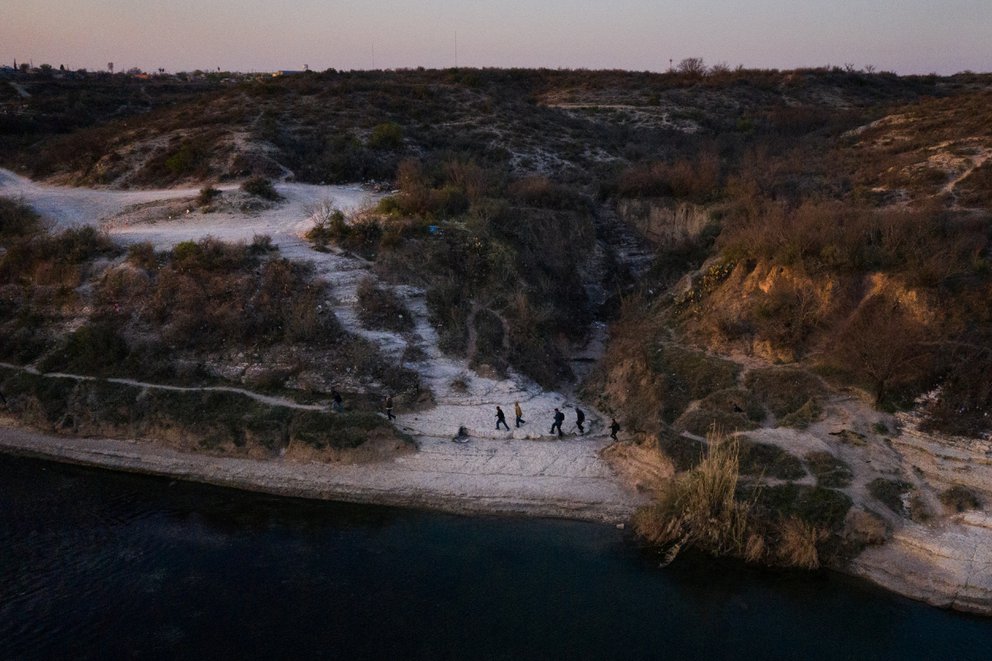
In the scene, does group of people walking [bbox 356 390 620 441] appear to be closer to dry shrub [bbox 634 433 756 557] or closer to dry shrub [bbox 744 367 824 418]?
dry shrub [bbox 634 433 756 557]

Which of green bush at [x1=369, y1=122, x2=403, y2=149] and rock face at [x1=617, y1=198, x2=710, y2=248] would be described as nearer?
rock face at [x1=617, y1=198, x2=710, y2=248]

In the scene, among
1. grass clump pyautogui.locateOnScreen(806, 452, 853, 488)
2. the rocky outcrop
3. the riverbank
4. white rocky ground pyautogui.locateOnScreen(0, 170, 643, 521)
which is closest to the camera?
the rocky outcrop

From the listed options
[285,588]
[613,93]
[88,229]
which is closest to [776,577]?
[285,588]

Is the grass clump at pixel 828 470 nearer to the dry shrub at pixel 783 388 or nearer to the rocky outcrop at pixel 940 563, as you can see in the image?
the rocky outcrop at pixel 940 563

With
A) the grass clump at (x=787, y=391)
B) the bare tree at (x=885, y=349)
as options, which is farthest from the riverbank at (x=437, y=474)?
the bare tree at (x=885, y=349)

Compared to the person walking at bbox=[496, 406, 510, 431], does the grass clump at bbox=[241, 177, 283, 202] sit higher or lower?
higher

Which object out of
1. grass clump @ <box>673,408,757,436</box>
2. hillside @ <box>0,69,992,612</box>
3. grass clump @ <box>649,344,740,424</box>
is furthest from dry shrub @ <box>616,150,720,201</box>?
grass clump @ <box>673,408,757,436</box>

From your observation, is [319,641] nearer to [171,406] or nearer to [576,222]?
[171,406]
